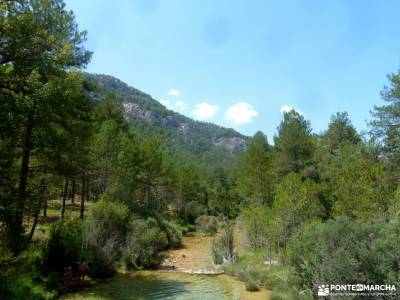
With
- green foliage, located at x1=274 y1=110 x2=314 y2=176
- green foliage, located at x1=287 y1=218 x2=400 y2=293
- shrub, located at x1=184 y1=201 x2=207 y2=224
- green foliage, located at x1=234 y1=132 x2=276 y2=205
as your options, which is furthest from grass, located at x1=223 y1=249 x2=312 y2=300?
shrub, located at x1=184 y1=201 x2=207 y2=224

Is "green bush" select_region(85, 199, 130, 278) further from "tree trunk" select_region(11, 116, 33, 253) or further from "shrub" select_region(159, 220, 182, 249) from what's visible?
"shrub" select_region(159, 220, 182, 249)

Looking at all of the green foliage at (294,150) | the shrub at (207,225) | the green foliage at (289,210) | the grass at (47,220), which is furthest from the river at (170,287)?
the shrub at (207,225)

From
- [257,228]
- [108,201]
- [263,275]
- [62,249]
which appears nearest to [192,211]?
[257,228]

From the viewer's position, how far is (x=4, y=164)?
11.5 meters

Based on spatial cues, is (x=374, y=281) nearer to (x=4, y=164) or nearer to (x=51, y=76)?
(x=4, y=164)

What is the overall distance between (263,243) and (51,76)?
16.9 metres

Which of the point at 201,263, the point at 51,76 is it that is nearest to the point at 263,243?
the point at 201,263

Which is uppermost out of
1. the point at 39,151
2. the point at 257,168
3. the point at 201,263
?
the point at 257,168
